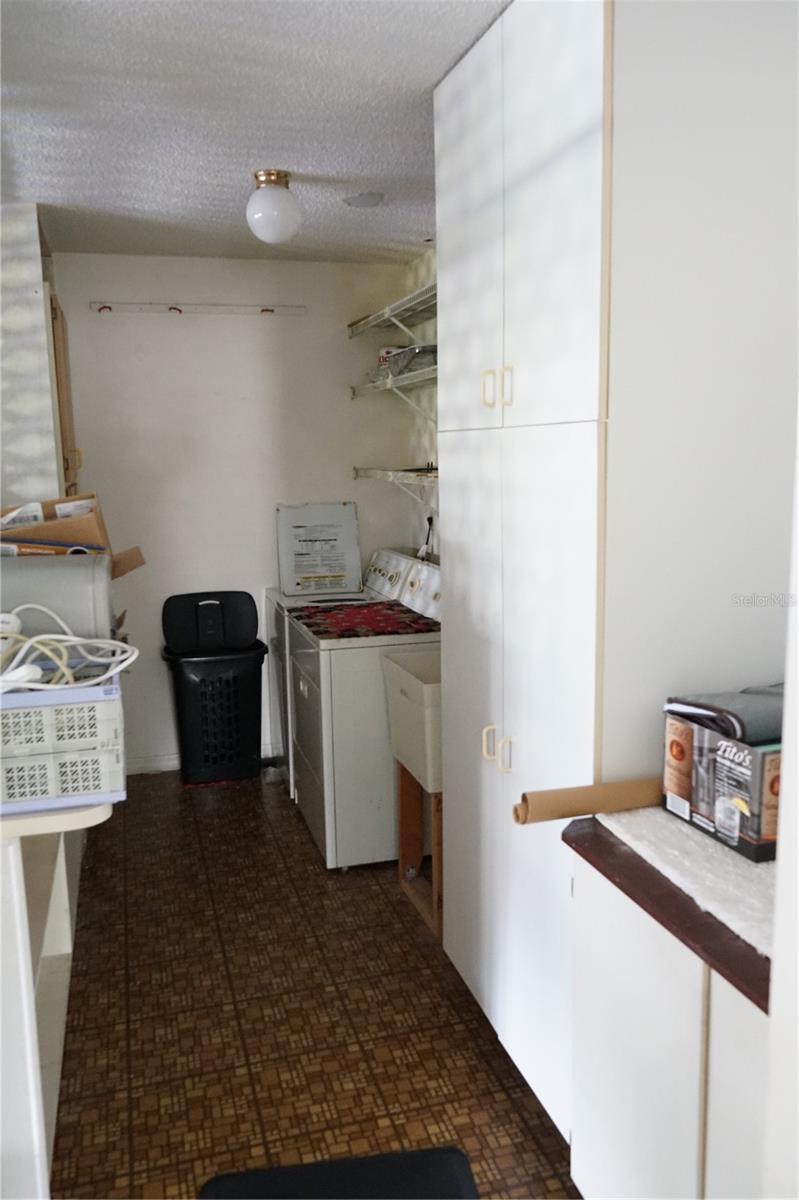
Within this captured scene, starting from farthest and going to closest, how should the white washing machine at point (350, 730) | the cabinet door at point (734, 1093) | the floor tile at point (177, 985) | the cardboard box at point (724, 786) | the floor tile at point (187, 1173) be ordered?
the white washing machine at point (350, 730) → the floor tile at point (177, 985) → the floor tile at point (187, 1173) → the cardboard box at point (724, 786) → the cabinet door at point (734, 1093)

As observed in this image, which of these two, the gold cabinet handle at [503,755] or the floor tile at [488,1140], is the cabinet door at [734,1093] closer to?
the floor tile at [488,1140]

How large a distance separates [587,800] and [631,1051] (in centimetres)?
42

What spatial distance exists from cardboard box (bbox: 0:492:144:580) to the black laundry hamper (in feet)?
5.63

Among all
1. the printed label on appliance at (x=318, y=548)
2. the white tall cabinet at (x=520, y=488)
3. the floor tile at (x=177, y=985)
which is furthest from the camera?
the printed label on appliance at (x=318, y=548)

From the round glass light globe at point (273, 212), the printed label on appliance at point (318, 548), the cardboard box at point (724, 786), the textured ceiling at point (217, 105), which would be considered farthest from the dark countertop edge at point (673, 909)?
the printed label on appliance at point (318, 548)

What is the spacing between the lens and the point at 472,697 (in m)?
2.45

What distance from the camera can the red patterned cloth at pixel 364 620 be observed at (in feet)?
11.5

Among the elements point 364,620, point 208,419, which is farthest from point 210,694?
point 208,419

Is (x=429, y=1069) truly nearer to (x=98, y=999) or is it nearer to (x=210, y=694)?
(x=98, y=999)

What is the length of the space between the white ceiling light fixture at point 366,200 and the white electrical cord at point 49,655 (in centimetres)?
209

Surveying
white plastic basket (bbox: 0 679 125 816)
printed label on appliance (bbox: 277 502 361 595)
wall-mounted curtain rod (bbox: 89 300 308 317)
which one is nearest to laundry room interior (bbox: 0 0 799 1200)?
white plastic basket (bbox: 0 679 125 816)

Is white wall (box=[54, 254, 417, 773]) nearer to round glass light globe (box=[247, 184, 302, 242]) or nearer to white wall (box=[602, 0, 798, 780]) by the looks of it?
round glass light globe (box=[247, 184, 302, 242])

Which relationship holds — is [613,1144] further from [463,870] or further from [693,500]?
[693,500]

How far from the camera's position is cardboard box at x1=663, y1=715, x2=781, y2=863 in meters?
1.57
